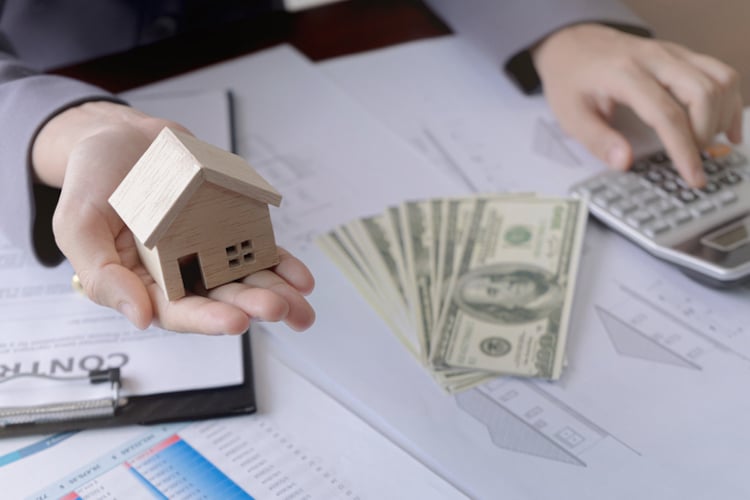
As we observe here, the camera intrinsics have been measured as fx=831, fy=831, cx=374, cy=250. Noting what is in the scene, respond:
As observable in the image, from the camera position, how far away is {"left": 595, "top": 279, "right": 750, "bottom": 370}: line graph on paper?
65 cm

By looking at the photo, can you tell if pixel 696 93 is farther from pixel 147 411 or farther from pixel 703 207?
pixel 147 411

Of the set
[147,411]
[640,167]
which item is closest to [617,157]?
[640,167]

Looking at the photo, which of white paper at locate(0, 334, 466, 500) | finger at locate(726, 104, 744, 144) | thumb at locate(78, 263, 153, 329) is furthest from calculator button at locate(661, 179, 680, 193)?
thumb at locate(78, 263, 153, 329)

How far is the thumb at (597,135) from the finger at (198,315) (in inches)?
18.1

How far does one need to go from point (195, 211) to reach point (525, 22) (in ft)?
1.88

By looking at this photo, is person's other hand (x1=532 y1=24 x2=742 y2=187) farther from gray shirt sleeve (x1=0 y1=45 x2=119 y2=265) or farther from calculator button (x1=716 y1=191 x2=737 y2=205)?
gray shirt sleeve (x1=0 y1=45 x2=119 y2=265)

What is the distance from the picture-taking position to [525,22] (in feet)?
3.12

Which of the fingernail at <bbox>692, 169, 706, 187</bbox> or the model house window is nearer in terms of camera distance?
the model house window

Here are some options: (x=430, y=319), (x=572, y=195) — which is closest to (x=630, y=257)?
(x=572, y=195)

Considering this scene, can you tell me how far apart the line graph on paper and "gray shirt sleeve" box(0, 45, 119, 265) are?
1.53ft

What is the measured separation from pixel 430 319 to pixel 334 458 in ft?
0.50

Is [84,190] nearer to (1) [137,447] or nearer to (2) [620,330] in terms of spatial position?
(1) [137,447]

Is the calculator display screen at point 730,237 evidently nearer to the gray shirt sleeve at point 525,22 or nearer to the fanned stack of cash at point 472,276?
Answer: the fanned stack of cash at point 472,276

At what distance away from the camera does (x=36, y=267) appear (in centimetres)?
72
